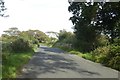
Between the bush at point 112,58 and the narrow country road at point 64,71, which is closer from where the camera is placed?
the narrow country road at point 64,71

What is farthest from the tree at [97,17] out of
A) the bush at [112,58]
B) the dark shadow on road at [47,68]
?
the dark shadow on road at [47,68]

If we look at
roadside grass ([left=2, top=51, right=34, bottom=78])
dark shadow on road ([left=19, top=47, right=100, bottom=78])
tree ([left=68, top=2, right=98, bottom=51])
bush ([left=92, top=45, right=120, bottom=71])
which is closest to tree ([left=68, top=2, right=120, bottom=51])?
tree ([left=68, top=2, right=98, bottom=51])

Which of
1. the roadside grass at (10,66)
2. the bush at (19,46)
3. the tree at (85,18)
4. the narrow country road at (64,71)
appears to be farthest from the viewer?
the bush at (19,46)

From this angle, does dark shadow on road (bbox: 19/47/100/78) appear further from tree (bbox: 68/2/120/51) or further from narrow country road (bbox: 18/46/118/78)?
tree (bbox: 68/2/120/51)

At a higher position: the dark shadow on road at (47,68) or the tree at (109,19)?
the tree at (109,19)

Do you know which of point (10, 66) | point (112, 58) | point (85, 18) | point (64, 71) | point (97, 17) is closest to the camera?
point (10, 66)

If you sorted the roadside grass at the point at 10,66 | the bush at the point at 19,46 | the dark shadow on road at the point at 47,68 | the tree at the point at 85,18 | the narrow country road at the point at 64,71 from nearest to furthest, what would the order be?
1. the roadside grass at the point at 10,66
2. the narrow country road at the point at 64,71
3. the dark shadow on road at the point at 47,68
4. the tree at the point at 85,18
5. the bush at the point at 19,46

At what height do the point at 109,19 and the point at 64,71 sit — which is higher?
the point at 109,19

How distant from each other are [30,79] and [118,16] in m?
21.2

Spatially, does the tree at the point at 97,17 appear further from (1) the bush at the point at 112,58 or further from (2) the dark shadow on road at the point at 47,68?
(2) the dark shadow on road at the point at 47,68

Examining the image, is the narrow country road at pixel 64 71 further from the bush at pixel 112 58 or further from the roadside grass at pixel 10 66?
the bush at pixel 112 58

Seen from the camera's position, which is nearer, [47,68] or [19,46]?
[47,68]

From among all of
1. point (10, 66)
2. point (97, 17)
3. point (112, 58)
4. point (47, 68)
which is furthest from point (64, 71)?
point (97, 17)

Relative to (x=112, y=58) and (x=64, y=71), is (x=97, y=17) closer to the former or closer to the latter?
(x=112, y=58)
